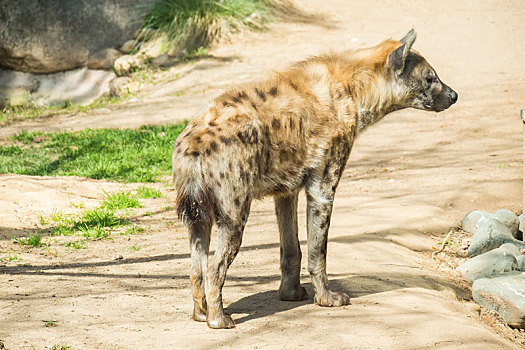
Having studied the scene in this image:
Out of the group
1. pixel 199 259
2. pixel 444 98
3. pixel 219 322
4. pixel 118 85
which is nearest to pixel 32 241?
pixel 199 259

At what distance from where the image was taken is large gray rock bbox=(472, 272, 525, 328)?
5.11 meters

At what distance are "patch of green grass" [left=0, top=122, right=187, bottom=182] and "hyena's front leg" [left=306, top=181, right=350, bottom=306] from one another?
3.86 m

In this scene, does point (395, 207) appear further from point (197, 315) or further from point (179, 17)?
point (179, 17)

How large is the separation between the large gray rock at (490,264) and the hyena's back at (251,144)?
2.28 m

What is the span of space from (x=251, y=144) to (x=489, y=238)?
324 centimetres

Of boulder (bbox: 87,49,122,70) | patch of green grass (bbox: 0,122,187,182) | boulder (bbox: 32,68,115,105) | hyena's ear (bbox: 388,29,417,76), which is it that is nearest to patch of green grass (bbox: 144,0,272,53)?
boulder (bbox: 87,49,122,70)

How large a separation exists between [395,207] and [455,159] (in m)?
2.09

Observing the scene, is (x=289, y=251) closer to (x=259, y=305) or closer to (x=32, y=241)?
(x=259, y=305)

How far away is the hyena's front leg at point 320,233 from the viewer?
4.37 metres

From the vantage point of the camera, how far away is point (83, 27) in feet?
45.1

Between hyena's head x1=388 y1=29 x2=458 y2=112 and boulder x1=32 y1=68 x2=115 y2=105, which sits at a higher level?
hyena's head x1=388 y1=29 x2=458 y2=112

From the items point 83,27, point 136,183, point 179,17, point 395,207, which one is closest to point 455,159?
point 395,207

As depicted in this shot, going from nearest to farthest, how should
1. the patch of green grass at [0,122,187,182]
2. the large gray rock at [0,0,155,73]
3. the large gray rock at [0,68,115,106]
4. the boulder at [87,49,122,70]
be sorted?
the patch of green grass at [0,122,187,182] → the large gray rock at [0,0,155,73] → the large gray rock at [0,68,115,106] → the boulder at [87,49,122,70]

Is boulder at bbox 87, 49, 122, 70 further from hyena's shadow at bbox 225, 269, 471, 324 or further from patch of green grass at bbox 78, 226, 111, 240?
hyena's shadow at bbox 225, 269, 471, 324
